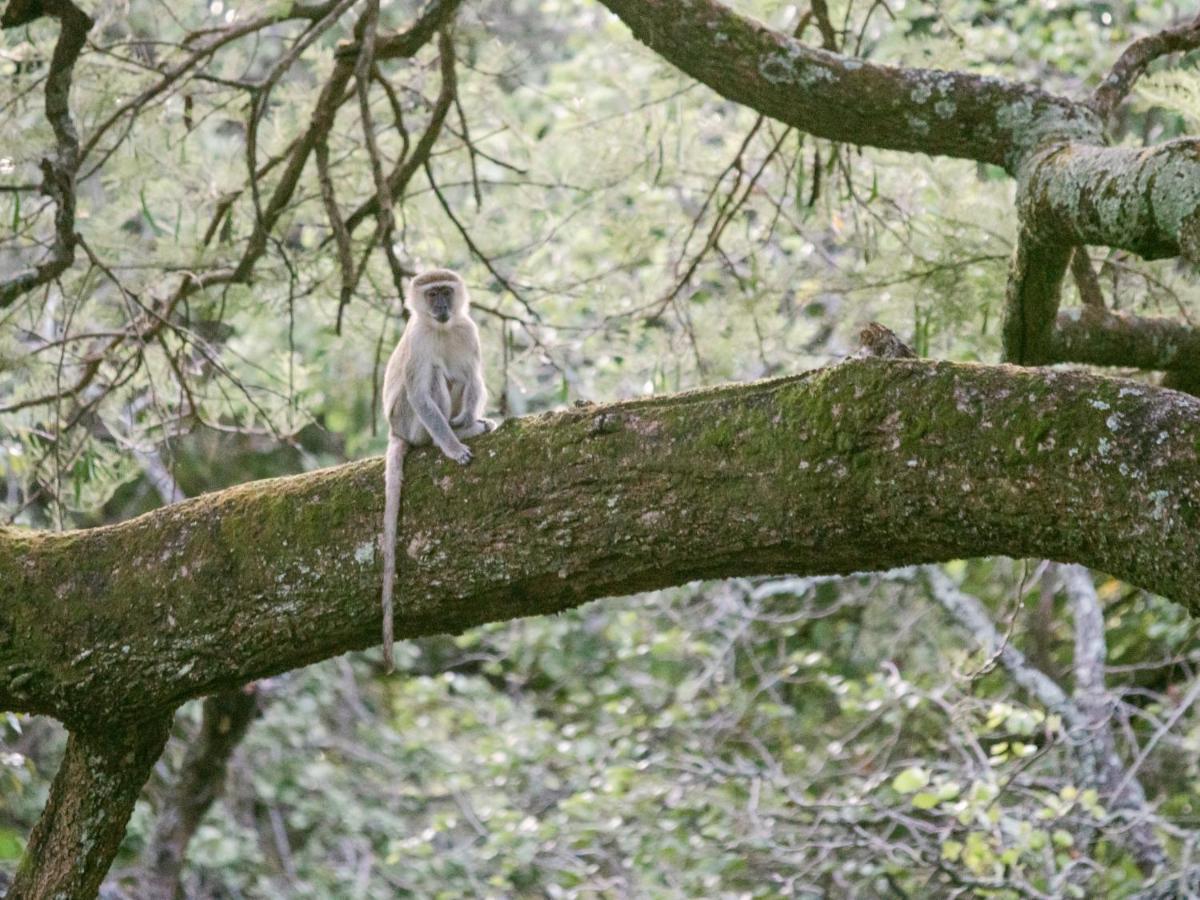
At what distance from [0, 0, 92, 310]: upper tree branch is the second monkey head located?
4.60 feet

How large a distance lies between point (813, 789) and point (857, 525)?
5.96 metres

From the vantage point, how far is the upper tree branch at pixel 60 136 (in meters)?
4.20

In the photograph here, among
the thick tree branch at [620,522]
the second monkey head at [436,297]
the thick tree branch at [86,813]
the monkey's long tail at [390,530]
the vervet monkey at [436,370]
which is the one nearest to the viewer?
the thick tree branch at [620,522]

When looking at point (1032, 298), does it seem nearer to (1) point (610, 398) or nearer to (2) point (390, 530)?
(2) point (390, 530)

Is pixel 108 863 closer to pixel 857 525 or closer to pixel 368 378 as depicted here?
pixel 857 525

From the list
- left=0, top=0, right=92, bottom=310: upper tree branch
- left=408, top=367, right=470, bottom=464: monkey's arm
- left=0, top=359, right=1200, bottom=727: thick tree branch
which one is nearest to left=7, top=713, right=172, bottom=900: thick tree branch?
left=0, top=359, right=1200, bottom=727: thick tree branch

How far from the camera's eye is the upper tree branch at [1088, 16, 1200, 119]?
432cm

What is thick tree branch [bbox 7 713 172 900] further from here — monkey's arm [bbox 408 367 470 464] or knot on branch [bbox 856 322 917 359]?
knot on branch [bbox 856 322 917 359]

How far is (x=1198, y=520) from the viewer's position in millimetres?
2340

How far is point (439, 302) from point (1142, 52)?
106 inches

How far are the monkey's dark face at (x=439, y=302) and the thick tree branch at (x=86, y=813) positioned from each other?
2249 millimetres

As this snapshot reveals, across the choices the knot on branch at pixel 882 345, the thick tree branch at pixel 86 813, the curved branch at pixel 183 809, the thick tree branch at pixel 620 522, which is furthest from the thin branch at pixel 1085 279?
the curved branch at pixel 183 809

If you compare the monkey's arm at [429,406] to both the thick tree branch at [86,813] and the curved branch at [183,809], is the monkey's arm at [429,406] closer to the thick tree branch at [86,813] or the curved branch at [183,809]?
the thick tree branch at [86,813]

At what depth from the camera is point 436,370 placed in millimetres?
5363
